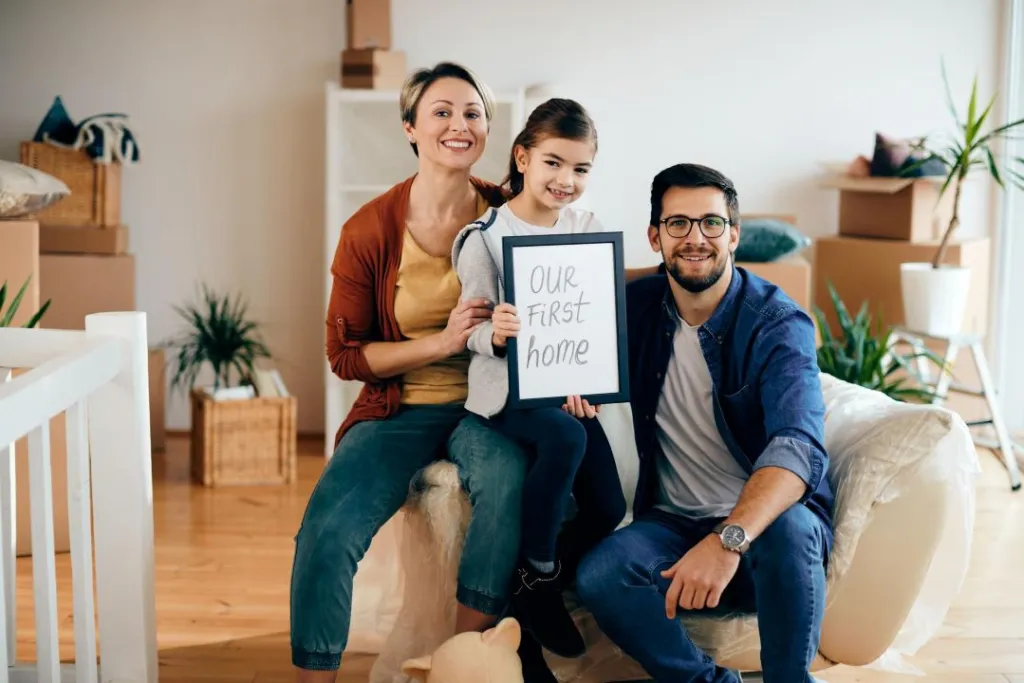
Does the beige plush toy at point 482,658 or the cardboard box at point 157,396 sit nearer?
the beige plush toy at point 482,658

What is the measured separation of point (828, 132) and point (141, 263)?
9.24ft

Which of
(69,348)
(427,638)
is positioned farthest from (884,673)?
(69,348)

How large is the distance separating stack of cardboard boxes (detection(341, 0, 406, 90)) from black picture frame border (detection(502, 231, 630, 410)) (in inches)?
96.7

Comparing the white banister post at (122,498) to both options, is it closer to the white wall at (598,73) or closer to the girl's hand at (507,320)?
the girl's hand at (507,320)

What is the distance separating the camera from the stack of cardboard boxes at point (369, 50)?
4.37 metres

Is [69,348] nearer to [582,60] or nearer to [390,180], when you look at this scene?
[390,180]

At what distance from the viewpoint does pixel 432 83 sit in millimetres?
2295

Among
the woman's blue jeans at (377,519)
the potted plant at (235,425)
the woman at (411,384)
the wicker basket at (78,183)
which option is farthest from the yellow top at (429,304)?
the wicker basket at (78,183)

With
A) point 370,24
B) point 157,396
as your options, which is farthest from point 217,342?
point 370,24

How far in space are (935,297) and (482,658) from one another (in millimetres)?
2474

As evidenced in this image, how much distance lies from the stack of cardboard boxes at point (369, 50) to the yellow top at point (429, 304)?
2183 mm

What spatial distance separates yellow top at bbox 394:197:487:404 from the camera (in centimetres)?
233

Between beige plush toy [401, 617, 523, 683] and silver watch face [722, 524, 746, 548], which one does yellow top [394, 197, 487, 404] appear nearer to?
beige plush toy [401, 617, 523, 683]

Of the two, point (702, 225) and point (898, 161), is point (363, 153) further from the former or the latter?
point (702, 225)
